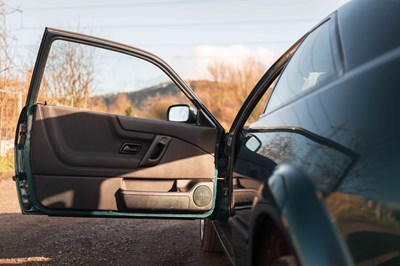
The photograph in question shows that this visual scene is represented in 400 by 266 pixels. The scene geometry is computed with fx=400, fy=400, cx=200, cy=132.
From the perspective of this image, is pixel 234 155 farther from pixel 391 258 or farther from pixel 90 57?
pixel 90 57

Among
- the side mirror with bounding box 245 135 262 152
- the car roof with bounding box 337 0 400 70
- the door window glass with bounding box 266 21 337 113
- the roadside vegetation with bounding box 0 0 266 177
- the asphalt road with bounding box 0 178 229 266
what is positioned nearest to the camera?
the car roof with bounding box 337 0 400 70

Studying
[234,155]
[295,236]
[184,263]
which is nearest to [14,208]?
[184,263]

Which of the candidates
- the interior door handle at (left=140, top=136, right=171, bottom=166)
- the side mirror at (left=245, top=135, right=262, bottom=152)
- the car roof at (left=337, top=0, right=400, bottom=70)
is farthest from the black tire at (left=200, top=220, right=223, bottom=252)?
the car roof at (left=337, top=0, right=400, bottom=70)

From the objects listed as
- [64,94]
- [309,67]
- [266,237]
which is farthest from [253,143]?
[64,94]

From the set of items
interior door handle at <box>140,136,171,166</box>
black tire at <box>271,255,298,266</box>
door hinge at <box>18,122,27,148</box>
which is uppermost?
door hinge at <box>18,122,27,148</box>

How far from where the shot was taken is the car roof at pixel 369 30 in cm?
112

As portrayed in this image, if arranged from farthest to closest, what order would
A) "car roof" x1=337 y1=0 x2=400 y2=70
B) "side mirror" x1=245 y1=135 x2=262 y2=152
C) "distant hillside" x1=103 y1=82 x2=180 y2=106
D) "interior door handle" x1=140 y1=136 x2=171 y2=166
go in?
"distant hillside" x1=103 y1=82 x2=180 y2=106
"interior door handle" x1=140 y1=136 x2=171 y2=166
"side mirror" x1=245 y1=135 x2=262 y2=152
"car roof" x1=337 y1=0 x2=400 y2=70

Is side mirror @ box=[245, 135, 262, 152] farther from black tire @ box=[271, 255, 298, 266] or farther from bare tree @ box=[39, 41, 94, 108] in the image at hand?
bare tree @ box=[39, 41, 94, 108]

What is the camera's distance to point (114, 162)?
295 centimetres

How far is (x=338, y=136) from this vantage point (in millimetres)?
1124

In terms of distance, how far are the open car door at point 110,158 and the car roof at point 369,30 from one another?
174 centimetres

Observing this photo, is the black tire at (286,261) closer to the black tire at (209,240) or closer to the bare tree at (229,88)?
the black tire at (209,240)

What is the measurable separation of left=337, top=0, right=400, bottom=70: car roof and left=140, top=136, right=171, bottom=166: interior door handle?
1.78 metres

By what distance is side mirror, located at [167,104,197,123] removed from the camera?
321 cm
